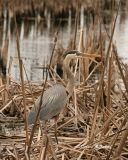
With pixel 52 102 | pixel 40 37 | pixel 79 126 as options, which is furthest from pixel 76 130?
pixel 40 37

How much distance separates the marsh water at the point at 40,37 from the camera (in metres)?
10.3

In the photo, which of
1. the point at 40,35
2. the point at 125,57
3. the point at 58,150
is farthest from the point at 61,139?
the point at 40,35

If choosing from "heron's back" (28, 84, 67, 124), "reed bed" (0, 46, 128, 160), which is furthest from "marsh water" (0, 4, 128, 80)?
"heron's back" (28, 84, 67, 124)

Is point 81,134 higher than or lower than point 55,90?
lower

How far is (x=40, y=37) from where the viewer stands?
1465 centimetres

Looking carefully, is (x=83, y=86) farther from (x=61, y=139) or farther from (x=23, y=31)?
(x=23, y=31)

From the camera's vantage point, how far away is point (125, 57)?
36.1 feet

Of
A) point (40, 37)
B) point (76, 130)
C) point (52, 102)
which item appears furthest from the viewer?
point (40, 37)

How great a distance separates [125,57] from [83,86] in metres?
5.18

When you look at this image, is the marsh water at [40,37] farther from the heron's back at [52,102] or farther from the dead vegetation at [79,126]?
the heron's back at [52,102]

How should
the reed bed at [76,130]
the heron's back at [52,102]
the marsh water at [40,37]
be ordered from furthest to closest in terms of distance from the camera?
the marsh water at [40,37] → the heron's back at [52,102] → the reed bed at [76,130]

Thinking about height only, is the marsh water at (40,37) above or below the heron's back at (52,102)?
below

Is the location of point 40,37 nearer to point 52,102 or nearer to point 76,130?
point 76,130

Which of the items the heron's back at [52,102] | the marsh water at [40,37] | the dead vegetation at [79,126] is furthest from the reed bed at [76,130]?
the marsh water at [40,37]
